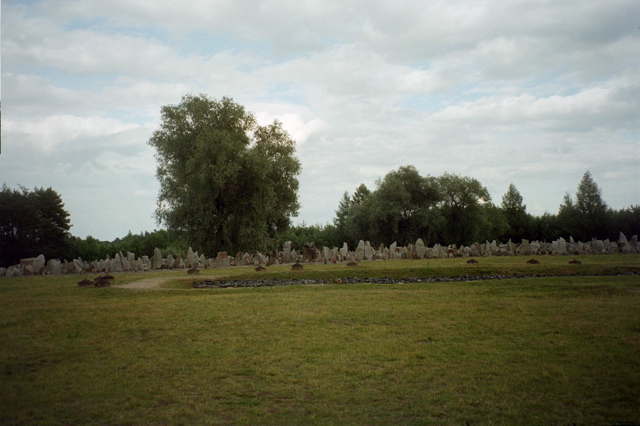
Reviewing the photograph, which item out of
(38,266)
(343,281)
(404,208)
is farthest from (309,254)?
(404,208)

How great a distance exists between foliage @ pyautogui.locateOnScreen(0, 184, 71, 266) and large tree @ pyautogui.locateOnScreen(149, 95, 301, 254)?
42.6 ft

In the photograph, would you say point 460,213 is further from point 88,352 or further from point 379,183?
point 88,352

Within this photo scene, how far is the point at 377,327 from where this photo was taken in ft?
35.6

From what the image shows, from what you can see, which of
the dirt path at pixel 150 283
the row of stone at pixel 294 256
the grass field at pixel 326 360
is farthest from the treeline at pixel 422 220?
the grass field at pixel 326 360

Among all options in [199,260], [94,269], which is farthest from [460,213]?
[94,269]

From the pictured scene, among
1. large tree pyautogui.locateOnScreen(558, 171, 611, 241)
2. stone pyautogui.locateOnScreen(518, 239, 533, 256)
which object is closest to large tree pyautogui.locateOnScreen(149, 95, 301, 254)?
stone pyautogui.locateOnScreen(518, 239, 533, 256)

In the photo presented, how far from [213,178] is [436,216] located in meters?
32.0

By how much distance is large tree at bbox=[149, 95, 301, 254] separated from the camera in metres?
35.3

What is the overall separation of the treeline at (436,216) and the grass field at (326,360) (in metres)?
42.2

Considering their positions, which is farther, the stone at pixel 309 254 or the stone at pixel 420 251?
the stone at pixel 420 251

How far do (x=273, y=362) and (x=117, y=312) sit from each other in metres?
6.91

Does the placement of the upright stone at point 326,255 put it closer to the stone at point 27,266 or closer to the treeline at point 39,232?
the treeline at point 39,232

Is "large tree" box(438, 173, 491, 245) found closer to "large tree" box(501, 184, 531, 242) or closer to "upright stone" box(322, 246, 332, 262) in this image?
"large tree" box(501, 184, 531, 242)

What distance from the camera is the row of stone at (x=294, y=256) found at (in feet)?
92.4
